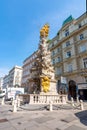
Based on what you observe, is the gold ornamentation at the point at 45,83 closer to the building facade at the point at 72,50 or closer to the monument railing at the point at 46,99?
the monument railing at the point at 46,99

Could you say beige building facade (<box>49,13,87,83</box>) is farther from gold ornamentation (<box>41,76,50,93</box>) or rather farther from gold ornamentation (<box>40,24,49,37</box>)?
gold ornamentation (<box>41,76,50,93</box>)

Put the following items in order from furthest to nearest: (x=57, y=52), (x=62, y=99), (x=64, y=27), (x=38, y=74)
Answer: (x=57, y=52), (x=64, y=27), (x=38, y=74), (x=62, y=99)

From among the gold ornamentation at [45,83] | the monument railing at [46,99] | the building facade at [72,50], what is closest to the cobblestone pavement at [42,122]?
the monument railing at [46,99]

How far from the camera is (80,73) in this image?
26.6 meters

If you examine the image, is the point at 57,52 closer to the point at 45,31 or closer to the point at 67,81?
the point at 67,81

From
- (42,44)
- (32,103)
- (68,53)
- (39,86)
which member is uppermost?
(68,53)

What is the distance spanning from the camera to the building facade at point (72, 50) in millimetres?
27375

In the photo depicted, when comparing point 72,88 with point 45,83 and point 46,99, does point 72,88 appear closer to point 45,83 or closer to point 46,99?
point 45,83

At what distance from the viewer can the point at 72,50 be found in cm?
3073

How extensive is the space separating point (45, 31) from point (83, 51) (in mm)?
12441

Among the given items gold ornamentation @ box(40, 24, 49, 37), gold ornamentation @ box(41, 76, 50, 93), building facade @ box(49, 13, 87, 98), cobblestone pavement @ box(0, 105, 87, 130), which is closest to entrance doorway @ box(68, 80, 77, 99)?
building facade @ box(49, 13, 87, 98)

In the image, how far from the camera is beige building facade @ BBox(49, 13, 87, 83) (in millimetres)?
27375

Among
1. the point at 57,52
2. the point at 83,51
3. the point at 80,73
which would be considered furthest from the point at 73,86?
the point at 57,52

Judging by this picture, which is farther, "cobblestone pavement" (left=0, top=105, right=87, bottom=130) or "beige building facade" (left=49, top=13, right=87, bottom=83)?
"beige building facade" (left=49, top=13, right=87, bottom=83)
